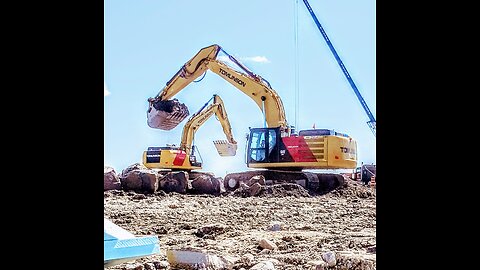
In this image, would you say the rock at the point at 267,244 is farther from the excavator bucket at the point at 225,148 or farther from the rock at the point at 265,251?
the excavator bucket at the point at 225,148

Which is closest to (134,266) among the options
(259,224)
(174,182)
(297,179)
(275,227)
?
(275,227)

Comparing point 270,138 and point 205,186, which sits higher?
point 270,138

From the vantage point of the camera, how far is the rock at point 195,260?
2771mm

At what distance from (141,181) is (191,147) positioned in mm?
1136

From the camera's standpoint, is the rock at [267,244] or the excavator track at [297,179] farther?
the excavator track at [297,179]

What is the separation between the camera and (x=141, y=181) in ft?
23.9

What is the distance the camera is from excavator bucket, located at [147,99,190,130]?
7.34 meters

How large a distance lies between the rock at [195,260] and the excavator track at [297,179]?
410 centimetres

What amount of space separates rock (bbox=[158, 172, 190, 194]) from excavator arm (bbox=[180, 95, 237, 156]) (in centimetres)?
80

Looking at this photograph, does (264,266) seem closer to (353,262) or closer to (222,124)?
(353,262)

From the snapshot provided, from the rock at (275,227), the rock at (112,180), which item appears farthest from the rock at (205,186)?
the rock at (275,227)

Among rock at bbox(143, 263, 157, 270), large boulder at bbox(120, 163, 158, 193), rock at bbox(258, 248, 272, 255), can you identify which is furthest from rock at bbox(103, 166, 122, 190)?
rock at bbox(143, 263, 157, 270)
